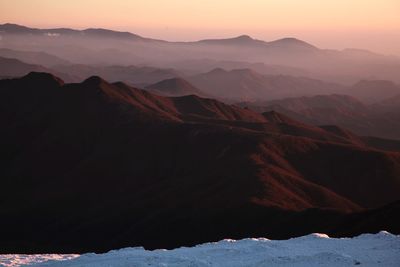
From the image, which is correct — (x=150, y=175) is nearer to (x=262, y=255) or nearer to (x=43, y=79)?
(x=43, y=79)

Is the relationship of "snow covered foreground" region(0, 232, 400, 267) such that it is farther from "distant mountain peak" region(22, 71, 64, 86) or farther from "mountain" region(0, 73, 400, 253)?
"distant mountain peak" region(22, 71, 64, 86)

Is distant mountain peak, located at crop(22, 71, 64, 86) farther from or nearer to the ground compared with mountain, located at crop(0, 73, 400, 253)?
farther from the ground

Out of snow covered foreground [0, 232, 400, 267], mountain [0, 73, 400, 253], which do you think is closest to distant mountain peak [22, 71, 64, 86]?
mountain [0, 73, 400, 253]

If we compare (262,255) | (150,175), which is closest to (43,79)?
(150,175)

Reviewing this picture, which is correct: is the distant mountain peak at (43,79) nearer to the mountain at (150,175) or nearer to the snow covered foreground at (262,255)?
the mountain at (150,175)

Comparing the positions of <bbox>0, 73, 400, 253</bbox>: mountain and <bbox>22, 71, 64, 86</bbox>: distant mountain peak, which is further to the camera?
<bbox>22, 71, 64, 86</bbox>: distant mountain peak

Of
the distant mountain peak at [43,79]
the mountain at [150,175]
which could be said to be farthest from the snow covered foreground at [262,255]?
the distant mountain peak at [43,79]
